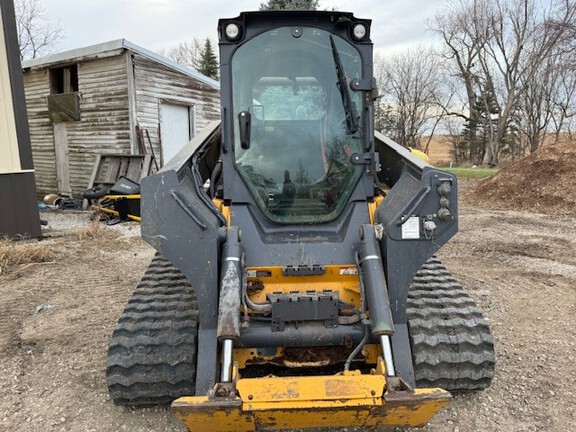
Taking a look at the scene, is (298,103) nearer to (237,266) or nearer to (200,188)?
(200,188)

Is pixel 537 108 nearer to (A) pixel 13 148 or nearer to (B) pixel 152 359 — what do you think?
(A) pixel 13 148

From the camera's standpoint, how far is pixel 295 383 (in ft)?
8.32

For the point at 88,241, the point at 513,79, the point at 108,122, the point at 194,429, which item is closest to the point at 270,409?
the point at 194,429

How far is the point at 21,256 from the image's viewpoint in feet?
24.6

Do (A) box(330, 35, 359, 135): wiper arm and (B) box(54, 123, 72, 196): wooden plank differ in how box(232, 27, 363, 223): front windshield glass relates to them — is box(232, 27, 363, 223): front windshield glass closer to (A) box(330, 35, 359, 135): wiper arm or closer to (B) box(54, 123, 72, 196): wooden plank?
(A) box(330, 35, 359, 135): wiper arm

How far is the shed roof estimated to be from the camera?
1336 centimetres

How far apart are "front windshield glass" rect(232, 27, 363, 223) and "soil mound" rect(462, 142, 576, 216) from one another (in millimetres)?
9663

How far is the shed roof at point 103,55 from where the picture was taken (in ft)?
43.8

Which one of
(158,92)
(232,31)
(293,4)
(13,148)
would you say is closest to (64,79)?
(158,92)

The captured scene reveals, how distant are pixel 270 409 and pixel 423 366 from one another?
1131 millimetres

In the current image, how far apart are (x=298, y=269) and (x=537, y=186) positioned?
38.7ft

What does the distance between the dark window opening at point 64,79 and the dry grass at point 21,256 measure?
865 cm

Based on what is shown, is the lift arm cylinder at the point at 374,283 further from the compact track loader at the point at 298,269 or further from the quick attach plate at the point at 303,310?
the quick attach plate at the point at 303,310

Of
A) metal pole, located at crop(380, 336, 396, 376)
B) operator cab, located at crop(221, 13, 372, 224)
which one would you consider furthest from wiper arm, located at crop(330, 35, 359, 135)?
metal pole, located at crop(380, 336, 396, 376)
